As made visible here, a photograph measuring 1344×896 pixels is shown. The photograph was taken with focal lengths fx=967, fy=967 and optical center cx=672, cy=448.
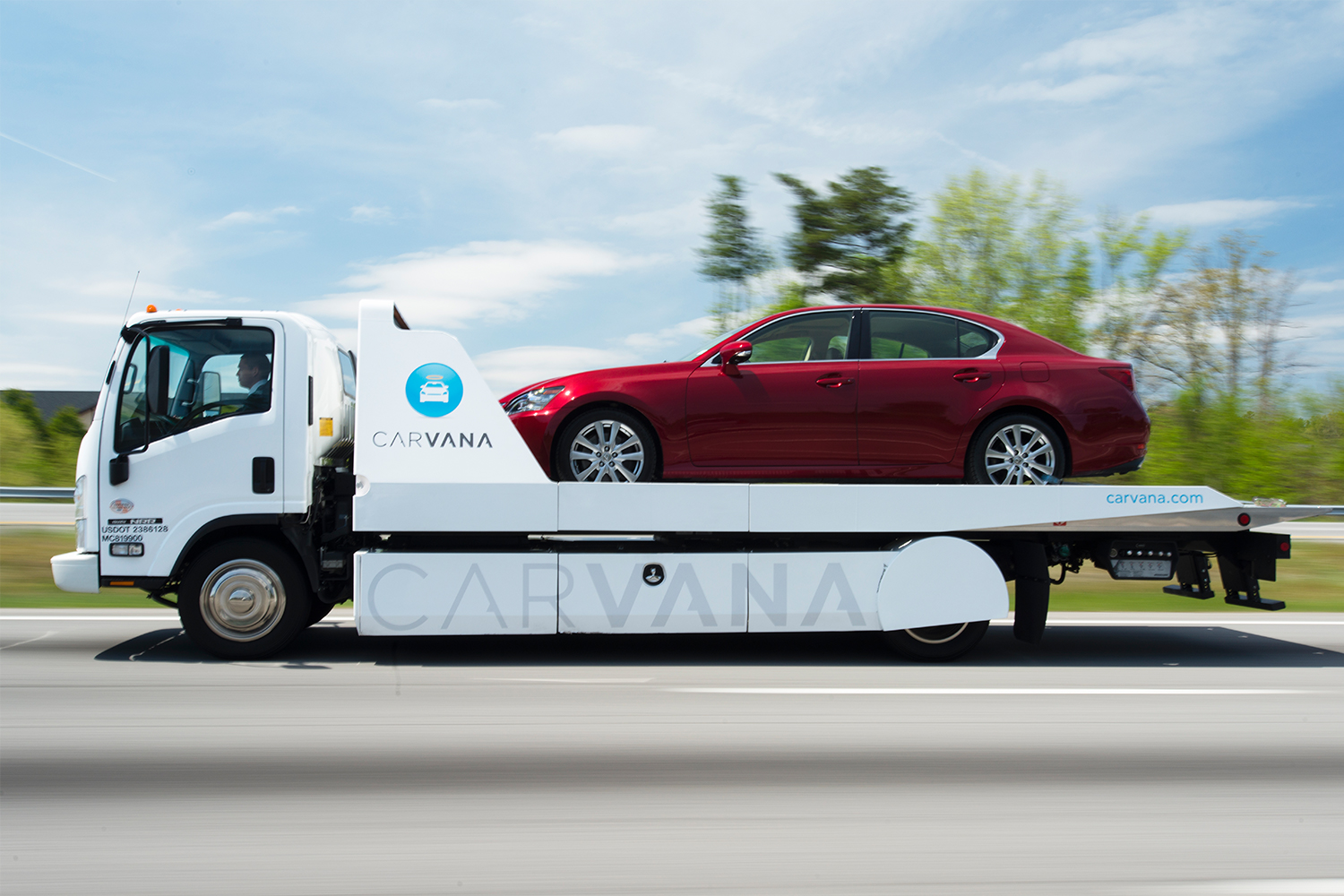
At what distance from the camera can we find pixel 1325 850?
11.8ft

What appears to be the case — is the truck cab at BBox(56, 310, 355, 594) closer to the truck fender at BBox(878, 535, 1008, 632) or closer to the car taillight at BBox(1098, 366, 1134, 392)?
the truck fender at BBox(878, 535, 1008, 632)

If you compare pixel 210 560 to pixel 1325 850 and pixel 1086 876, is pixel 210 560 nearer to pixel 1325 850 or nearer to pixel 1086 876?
pixel 1086 876

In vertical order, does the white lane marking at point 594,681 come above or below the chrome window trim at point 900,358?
below

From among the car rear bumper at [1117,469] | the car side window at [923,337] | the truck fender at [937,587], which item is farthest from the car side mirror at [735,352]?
the car rear bumper at [1117,469]

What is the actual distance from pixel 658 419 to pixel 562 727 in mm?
2447

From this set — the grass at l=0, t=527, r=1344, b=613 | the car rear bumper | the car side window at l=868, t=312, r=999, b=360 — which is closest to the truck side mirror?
the grass at l=0, t=527, r=1344, b=613

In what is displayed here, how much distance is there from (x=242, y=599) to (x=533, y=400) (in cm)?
240

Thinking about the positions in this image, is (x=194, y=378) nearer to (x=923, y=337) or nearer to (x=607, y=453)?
(x=607, y=453)

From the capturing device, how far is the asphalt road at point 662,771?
335 centimetres

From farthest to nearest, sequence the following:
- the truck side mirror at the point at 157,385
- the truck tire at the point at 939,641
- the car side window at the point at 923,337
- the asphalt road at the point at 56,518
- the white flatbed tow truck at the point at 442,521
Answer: the asphalt road at the point at 56,518, the car side window at the point at 923,337, the truck tire at the point at 939,641, the white flatbed tow truck at the point at 442,521, the truck side mirror at the point at 157,385

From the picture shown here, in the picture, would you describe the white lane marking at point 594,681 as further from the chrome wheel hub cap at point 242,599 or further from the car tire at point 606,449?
the chrome wheel hub cap at point 242,599

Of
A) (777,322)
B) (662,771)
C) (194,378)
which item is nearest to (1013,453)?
(777,322)

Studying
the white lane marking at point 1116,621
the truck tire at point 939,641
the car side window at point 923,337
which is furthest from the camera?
the white lane marking at point 1116,621

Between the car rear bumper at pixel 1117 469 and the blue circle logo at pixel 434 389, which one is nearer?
the blue circle logo at pixel 434 389
